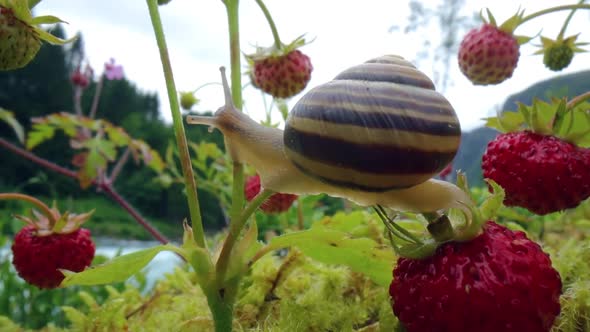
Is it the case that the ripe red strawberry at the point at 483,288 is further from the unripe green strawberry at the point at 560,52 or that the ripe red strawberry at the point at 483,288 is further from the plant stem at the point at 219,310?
the unripe green strawberry at the point at 560,52

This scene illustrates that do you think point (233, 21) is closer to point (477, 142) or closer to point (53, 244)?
point (53, 244)

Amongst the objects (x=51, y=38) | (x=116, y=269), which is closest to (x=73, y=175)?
(x=51, y=38)

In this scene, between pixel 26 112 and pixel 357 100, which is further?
pixel 26 112

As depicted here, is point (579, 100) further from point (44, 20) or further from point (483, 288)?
point (44, 20)

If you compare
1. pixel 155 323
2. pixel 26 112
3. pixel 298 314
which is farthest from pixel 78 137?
pixel 26 112

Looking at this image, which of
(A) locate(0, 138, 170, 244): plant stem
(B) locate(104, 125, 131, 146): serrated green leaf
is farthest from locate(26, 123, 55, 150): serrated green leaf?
(B) locate(104, 125, 131, 146): serrated green leaf

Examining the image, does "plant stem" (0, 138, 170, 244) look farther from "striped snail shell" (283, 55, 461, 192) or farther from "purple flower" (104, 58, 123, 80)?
"striped snail shell" (283, 55, 461, 192)
